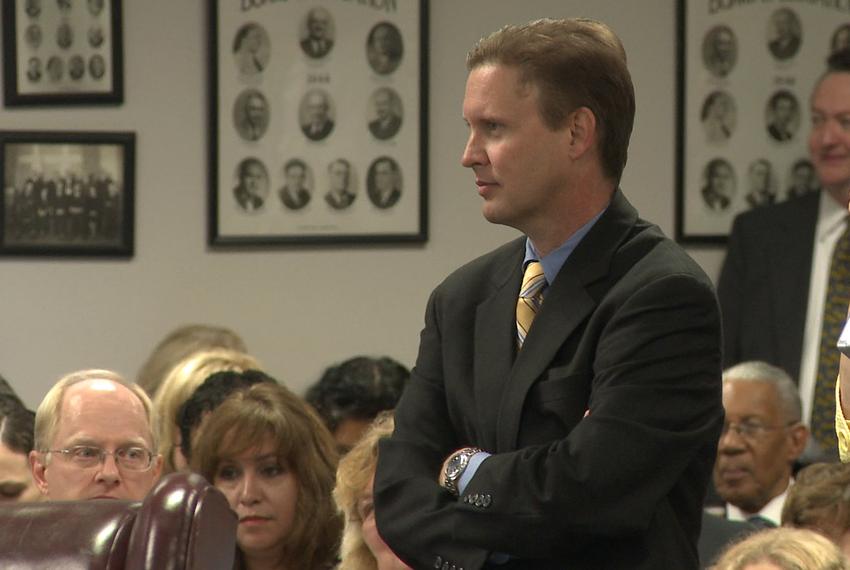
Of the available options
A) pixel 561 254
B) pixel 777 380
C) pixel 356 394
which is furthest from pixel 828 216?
pixel 561 254

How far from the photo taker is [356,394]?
4762 mm

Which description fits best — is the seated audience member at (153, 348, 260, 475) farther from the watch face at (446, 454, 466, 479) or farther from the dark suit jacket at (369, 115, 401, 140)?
the watch face at (446, 454, 466, 479)

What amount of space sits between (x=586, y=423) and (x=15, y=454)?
2.15 m

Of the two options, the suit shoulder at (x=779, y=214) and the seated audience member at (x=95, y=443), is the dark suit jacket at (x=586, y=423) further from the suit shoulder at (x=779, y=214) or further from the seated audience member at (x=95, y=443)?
the suit shoulder at (x=779, y=214)

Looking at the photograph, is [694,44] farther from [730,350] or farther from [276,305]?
[276,305]

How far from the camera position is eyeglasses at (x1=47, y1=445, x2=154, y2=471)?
3.62 m

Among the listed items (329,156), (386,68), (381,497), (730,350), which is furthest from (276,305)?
(381,497)

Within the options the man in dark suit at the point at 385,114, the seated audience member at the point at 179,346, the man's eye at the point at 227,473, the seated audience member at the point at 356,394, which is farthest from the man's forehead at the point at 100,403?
the man in dark suit at the point at 385,114

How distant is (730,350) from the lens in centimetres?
575

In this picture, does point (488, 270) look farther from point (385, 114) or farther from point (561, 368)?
point (385, 114)

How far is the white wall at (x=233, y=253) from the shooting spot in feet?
17.3

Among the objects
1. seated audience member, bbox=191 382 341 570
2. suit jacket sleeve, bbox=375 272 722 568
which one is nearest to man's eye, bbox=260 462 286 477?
seated audience member, bbox=191 382 341 570

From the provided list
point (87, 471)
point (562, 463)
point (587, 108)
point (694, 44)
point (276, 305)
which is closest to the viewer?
point (562, 463)

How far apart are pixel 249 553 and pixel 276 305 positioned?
5.91ft
